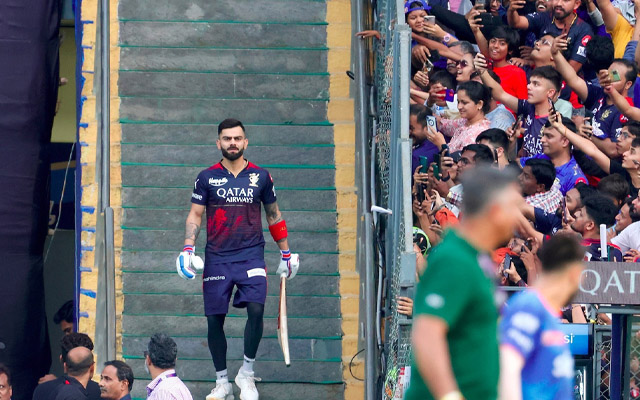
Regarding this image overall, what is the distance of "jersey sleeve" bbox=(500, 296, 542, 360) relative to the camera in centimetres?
455

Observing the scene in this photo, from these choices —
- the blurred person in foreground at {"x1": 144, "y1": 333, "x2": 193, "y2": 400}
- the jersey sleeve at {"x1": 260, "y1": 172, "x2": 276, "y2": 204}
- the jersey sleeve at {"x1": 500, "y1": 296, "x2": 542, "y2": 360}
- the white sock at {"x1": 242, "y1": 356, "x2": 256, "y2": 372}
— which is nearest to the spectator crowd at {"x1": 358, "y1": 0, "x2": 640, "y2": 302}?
the jersey sleeve at {"x1": 260, "y1": 172, "x2": 276, "y2": 204}

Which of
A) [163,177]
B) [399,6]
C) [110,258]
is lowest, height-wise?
[110,258]

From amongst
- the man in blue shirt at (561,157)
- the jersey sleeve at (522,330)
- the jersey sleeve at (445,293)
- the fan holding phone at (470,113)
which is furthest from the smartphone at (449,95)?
the jersey sleeve at (445,293)

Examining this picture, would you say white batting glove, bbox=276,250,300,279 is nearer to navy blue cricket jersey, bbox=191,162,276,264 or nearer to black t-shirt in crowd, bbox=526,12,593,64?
navy blue cricket jersey, bbox=191,162,276,264

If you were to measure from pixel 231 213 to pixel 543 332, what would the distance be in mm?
5033

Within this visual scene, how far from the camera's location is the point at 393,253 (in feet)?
28.7

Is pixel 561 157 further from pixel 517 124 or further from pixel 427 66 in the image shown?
pixel 427 66

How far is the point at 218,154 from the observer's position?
11.3m

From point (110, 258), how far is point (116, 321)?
0.68 m

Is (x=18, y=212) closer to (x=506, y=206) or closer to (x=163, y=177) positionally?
(x=163, y=177)

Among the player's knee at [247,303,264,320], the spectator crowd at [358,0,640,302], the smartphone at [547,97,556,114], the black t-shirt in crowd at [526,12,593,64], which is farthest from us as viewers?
the black t-shirt in crowd at [526,12,593,64]

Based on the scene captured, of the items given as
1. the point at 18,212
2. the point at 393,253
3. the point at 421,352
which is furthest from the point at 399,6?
the point at 421,352

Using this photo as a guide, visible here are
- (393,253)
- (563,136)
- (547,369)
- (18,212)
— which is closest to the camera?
(547,369)

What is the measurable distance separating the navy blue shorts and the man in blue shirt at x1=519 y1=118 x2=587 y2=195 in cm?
250
